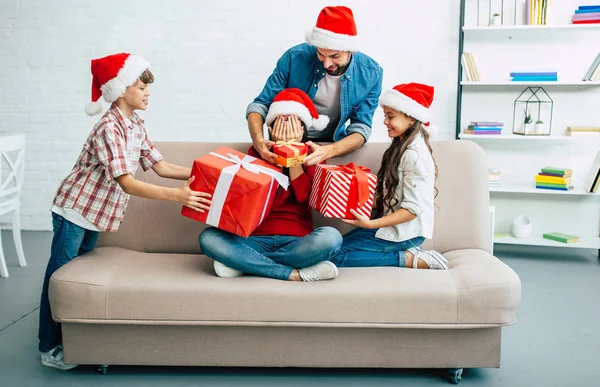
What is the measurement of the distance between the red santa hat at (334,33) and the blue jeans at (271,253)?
0.79 meters

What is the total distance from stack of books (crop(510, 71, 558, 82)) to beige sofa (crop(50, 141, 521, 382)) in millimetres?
2238

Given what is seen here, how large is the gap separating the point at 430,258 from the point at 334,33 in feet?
3.23

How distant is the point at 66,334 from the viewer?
2.12m

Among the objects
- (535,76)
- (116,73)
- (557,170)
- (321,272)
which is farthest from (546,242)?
(116,73)

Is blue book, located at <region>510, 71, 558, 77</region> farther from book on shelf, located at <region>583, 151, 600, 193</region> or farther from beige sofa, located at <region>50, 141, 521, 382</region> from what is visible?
beige sofa, located at <region>50, 141, 521, 382</region>

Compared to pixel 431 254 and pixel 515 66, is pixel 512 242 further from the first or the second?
pixel 431 254

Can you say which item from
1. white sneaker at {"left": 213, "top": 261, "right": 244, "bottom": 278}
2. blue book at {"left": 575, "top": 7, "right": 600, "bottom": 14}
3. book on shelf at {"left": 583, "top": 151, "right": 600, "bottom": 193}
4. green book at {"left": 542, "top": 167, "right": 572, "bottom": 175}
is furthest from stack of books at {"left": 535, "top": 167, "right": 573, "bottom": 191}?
white sneaker at {"left": 213, "top": 261, "right": 244, "bottom": 278}

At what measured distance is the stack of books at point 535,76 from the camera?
404cm

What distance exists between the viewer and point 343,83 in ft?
8.67

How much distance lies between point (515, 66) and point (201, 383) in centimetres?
327

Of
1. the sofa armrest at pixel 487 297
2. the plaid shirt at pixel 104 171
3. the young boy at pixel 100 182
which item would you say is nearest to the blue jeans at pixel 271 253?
the young boy at pixel 100 182

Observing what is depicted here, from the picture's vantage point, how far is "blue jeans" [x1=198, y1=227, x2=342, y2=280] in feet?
6.98

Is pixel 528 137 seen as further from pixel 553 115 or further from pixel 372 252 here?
pixel 372 252

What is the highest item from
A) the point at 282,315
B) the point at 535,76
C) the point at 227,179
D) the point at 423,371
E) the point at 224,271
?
the point at 535,76
